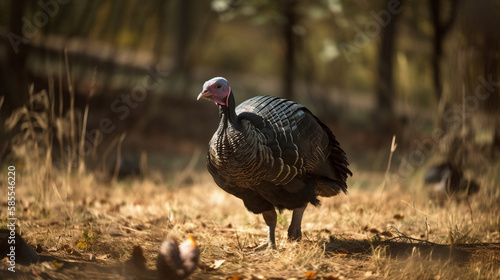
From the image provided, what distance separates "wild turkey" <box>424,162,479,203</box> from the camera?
198 inches

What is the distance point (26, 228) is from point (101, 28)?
335 cm

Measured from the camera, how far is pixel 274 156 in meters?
3.25

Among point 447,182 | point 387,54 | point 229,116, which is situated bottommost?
point 447,182

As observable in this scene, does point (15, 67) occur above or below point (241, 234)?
above

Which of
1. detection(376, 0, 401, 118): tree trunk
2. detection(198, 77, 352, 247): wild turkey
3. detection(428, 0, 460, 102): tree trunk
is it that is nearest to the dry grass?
detection(198, 77, 352, 247): wild turkey

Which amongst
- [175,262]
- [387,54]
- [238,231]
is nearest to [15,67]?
[238,231]

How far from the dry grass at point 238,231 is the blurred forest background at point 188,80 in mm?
430

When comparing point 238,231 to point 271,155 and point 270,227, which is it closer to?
point 270,227

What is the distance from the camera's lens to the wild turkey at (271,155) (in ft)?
10.4

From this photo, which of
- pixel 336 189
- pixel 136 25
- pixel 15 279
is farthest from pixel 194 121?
pixel 15 279

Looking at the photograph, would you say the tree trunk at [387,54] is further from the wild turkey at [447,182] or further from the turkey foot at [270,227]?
the turkey foot at [270,227]

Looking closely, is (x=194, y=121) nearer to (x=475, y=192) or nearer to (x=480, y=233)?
(x=475, y=192)

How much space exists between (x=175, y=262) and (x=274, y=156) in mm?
861

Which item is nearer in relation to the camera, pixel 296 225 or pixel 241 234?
pixel 296 225
